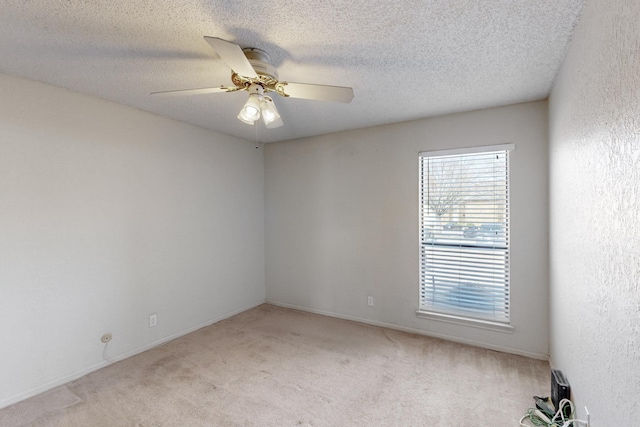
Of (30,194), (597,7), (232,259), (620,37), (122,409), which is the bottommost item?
(122,409)

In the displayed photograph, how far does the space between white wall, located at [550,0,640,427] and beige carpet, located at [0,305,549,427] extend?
2.21 ft

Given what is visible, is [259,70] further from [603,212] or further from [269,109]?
[603,212]

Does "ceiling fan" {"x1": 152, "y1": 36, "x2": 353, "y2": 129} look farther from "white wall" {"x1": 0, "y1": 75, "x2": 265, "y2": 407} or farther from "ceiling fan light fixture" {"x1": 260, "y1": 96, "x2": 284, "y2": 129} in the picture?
"white wall" {"x1": 0, "y1": 75, "x2": 265, "y2": 407}

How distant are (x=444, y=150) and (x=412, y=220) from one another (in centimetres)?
83

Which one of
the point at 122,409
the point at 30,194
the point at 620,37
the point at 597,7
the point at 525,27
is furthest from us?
the point at 30,194

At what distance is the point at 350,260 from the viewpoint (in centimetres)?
385

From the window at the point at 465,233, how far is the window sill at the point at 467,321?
3cm

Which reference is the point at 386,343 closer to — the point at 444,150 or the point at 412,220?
the point at 412,220

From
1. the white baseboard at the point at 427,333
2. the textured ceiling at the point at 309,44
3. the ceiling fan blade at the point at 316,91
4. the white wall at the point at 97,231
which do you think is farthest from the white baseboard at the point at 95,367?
the ceiling fan blade at the point at 316,91

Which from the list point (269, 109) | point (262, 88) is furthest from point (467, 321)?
point (262, 88)

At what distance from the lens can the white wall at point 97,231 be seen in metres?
2.26

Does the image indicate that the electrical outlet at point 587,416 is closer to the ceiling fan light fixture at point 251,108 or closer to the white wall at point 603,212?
the white wall at point 603,212

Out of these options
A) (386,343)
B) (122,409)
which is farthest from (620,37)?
(122,409)

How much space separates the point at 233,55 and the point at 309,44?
0.54 meters
